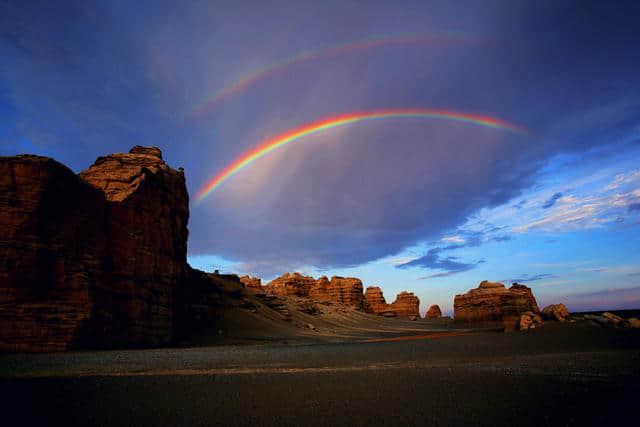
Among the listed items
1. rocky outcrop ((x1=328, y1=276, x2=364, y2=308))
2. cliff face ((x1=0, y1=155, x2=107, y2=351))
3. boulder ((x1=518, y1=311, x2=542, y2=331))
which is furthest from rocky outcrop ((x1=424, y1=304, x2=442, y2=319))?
cliff face ((x1=0, y1=155, x2=107, y2=351))

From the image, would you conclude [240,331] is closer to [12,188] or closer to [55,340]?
[55,340]

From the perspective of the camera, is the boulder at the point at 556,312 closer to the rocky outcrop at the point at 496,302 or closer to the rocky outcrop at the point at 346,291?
the rocky outcrop at the point at 496,302

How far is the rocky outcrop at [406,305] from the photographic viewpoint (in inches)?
5497

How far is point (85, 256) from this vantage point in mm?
22719

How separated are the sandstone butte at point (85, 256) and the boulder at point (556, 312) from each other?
1200 inches

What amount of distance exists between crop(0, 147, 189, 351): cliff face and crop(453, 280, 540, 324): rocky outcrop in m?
62.5

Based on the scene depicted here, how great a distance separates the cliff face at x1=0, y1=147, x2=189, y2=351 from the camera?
19281 mm

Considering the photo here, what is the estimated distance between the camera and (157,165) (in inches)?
1320

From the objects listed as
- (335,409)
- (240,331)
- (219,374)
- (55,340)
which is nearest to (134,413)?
(335,409)

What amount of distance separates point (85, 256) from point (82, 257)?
0.83 feet

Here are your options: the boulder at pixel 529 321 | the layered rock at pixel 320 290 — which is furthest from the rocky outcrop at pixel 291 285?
the boulder at pixel 529 321

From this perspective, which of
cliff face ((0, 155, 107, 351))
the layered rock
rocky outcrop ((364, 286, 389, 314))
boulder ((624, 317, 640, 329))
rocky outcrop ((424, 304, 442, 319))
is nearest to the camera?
cliff face ((0, 155, 107, 351))

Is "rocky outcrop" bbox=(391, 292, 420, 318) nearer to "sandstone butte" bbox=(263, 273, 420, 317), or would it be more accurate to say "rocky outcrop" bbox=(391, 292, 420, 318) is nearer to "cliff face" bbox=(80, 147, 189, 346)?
"sandstone butte" bbox=(263, 273, 420, 317)

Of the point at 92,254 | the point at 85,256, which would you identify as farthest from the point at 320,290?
the point at 85,256
